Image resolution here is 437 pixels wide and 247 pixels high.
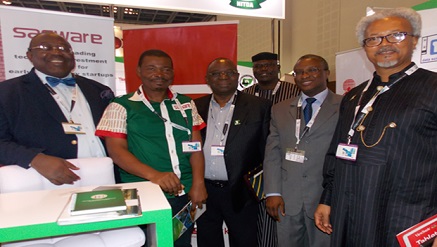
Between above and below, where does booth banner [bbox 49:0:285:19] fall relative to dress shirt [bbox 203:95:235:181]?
above

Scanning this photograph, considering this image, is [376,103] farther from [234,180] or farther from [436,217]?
[234,180]

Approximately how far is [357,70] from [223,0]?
178 centimetres

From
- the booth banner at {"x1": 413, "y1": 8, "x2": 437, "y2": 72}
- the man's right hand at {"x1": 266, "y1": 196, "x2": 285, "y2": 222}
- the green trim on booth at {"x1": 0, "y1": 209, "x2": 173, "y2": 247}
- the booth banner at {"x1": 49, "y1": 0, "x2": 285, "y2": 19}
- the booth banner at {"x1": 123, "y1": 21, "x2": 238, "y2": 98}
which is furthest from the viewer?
the booth banner at {"x1": 123, "y1": 21, "x2": 238, "y2": 98}

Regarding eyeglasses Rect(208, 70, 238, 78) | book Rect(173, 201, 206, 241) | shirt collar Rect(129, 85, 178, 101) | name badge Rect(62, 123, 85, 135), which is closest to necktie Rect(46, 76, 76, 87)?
name badge Rect(62, 123, 85, 135)

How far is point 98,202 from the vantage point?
41.8 inches

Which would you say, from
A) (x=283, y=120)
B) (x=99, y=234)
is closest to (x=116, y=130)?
(x=99, y=234)

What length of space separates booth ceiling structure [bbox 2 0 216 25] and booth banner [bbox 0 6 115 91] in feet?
24.1

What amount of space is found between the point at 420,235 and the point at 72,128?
1967 millimetres

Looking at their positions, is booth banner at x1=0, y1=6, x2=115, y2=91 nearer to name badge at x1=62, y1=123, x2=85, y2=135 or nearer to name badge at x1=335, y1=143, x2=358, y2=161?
name badge at x1=62, y1=123, x2=85, y2=135

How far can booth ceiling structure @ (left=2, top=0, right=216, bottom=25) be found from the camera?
9555 mm

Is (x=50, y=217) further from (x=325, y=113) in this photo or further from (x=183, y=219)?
(x=325, y=113)

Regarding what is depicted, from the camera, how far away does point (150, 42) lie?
356 centimetres

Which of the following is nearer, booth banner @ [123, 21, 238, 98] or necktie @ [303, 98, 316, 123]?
necktie @ [303, 98, 316, 123]

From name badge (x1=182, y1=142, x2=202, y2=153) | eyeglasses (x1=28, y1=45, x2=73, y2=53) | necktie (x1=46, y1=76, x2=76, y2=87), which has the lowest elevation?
name badge (x1=182, y1=142, x2=202, y2=153)
